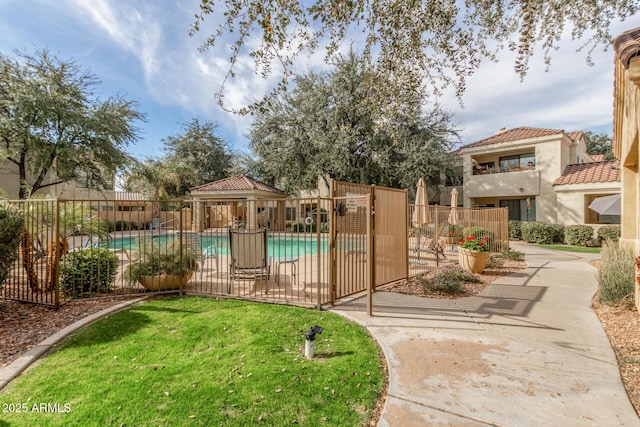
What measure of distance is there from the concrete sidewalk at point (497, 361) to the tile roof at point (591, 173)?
47.0 feet

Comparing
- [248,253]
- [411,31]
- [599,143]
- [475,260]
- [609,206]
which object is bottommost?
[475,260]

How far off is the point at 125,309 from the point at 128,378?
282cm

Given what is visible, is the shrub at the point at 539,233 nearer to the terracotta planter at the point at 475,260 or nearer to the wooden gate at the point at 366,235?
the terracotta planter at the point at 475,260

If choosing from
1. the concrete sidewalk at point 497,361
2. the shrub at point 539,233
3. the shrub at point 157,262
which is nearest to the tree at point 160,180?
the shrub at point 157,262

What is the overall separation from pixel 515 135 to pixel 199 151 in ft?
97.1

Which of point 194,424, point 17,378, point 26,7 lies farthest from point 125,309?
point 26,7

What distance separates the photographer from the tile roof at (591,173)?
16.1 m

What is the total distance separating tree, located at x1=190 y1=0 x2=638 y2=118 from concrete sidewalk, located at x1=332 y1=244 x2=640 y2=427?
3852 mm

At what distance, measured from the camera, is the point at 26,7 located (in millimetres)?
6574

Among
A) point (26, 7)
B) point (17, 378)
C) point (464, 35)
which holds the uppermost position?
point (26, 7)

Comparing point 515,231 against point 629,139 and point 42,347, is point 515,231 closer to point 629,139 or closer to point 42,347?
point 629,139

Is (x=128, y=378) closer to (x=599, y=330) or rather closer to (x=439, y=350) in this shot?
(x=439, y=350)

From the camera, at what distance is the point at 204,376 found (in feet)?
10.9

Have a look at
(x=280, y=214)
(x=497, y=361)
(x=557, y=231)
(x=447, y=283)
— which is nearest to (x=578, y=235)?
(x=557, y=231)
